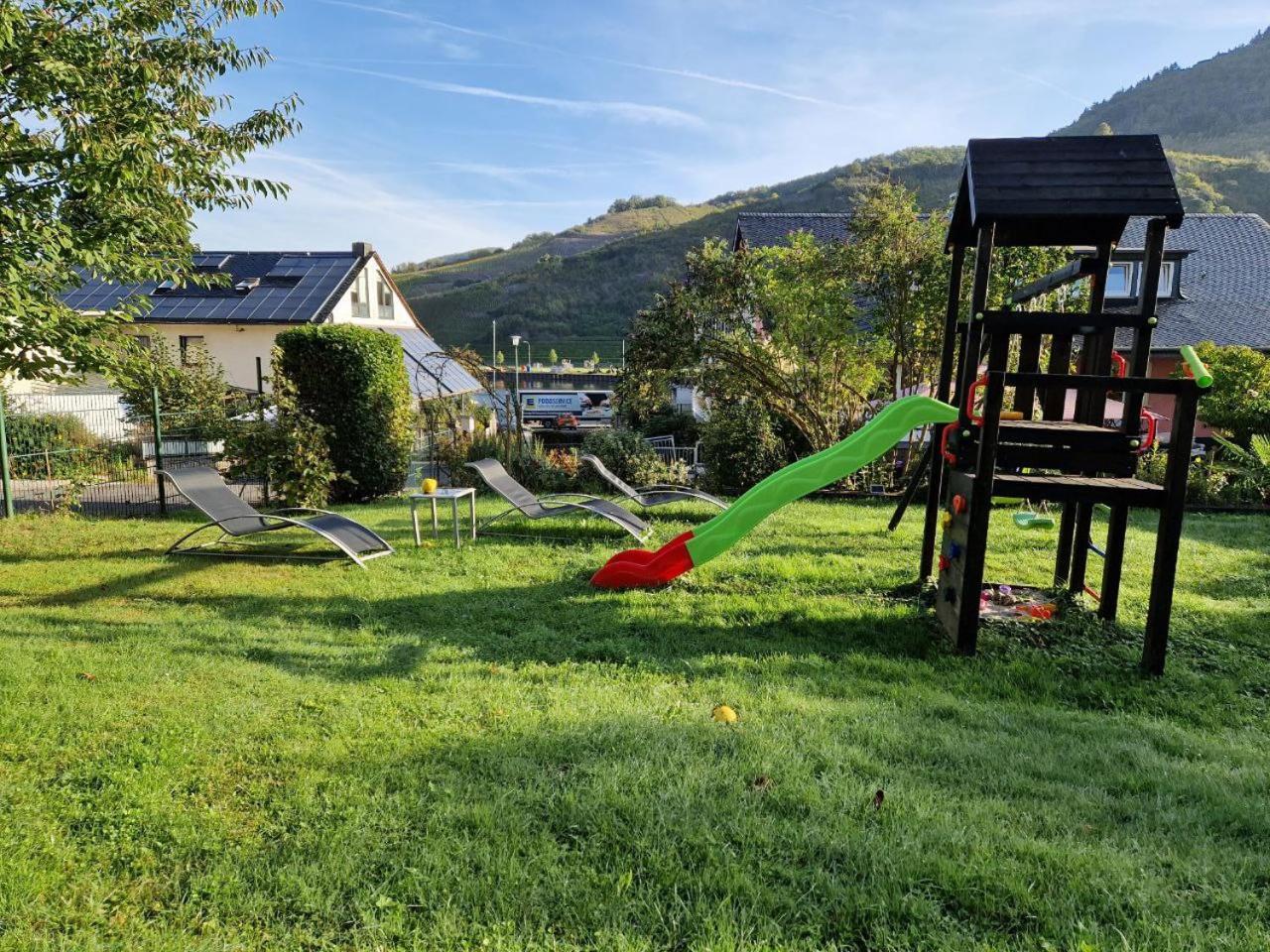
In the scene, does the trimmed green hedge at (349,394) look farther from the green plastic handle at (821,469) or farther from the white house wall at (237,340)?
the white house wall at (237,340)

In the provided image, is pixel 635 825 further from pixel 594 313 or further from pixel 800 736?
pixel 594 313

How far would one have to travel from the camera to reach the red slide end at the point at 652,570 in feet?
21.0

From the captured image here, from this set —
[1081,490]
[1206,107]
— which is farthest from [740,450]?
[1206,107]

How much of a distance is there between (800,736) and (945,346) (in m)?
4.34

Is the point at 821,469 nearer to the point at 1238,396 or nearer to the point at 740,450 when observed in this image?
the point at 740,450

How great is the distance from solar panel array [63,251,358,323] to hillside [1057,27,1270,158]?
79161 mm

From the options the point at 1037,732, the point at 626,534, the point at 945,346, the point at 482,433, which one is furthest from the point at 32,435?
the point at 1037,732

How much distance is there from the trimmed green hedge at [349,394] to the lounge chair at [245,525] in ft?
10.7

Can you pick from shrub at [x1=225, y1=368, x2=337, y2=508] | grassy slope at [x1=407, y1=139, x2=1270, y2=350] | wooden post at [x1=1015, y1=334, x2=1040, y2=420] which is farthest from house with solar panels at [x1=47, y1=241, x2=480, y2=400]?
grassy slope at [x1=407, y1=139, x2=1270, y2=350]

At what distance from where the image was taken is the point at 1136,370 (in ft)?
16.8

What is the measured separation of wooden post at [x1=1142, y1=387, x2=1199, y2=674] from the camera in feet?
14.8

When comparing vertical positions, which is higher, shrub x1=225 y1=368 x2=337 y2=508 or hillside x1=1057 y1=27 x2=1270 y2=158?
hillside x1=1057 y1=27 x2=1270 y2=158

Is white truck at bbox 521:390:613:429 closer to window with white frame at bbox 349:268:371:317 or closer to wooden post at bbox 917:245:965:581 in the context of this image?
window with white frame at bbox 349:268:371:317

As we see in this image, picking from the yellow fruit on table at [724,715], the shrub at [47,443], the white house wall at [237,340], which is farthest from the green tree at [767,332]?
→ the white house wall at [237,340]
